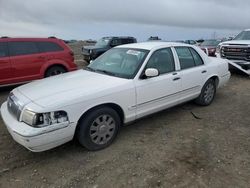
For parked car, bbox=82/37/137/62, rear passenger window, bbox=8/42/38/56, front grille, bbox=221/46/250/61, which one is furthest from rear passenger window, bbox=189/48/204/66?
parked car, bbox=82/37/137/62

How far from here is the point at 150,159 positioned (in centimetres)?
385

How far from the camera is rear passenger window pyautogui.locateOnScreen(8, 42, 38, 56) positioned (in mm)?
7922

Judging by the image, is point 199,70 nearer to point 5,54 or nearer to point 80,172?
point 80,172

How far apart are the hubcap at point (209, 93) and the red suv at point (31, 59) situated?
4764 mm

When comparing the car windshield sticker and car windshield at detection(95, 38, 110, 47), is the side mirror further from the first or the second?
car windshield at detection(95, 38, 110, 47)

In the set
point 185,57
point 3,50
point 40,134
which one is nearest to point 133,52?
point 185,57

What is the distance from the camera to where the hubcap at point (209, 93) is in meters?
6.11

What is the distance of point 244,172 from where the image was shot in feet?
11.5

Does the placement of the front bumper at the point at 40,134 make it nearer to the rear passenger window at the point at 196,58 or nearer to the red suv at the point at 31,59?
the rear passenger window at the point at 196,58

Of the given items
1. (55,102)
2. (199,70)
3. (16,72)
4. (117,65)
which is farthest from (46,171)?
(16,72)

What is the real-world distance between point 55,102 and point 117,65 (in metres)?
1.70

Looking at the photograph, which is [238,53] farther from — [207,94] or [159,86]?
[159,86]

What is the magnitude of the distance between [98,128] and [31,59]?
197 inches

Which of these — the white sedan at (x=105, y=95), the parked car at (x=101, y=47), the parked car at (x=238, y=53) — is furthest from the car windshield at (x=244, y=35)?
the parked car at (x=101, y=47)
